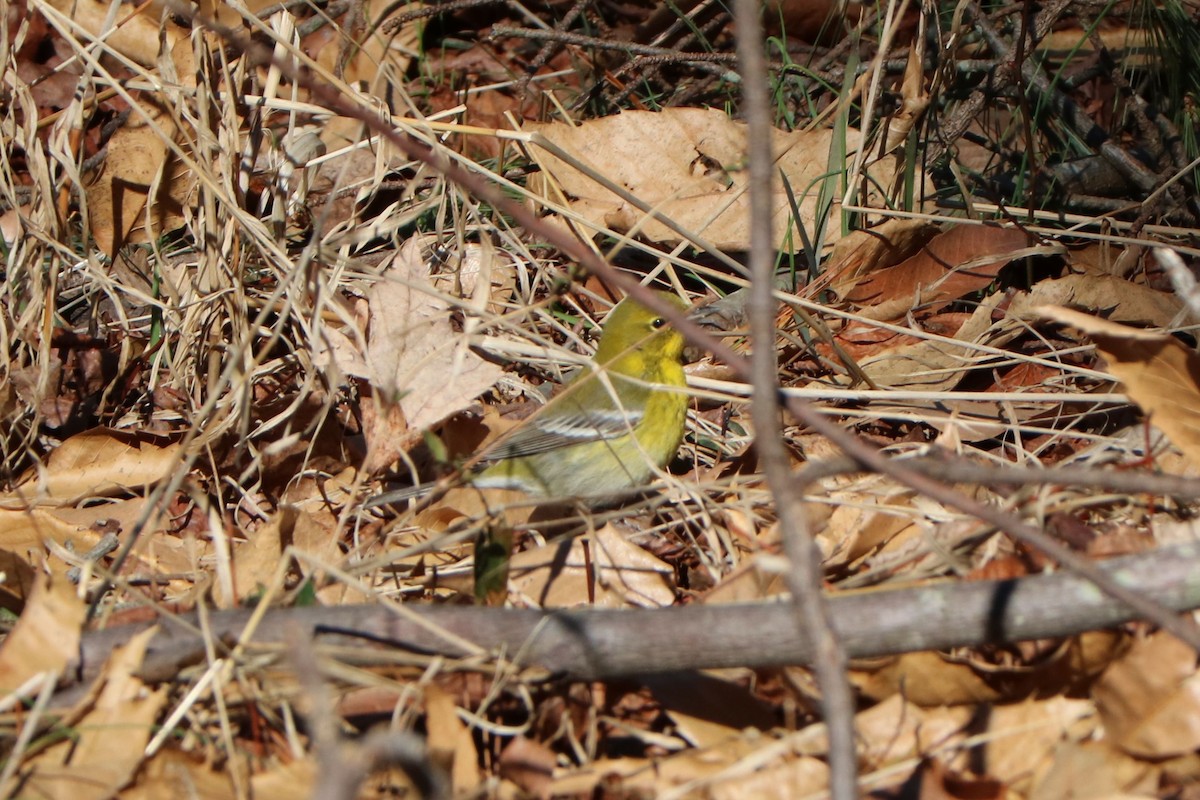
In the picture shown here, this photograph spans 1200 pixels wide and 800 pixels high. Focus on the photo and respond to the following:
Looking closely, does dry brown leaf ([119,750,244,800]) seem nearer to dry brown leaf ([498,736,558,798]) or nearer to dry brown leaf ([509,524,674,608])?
dry brown leaf ([498,736,558,798])

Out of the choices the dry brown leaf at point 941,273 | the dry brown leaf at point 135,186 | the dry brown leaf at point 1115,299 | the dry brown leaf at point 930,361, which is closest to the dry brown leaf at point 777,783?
the dry brown leaf at point 930,361

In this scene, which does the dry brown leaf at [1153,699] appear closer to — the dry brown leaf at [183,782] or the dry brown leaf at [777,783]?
the dry brown leaf at [777,783]

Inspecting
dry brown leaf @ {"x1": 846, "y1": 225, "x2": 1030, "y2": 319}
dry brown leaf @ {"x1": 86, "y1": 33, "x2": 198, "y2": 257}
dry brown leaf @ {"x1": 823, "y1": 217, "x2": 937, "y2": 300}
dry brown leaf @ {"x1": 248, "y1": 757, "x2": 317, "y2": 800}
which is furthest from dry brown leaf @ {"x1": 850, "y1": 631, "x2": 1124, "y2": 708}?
dry brown leaf @ {"x1": 86, "y1": 33, "x2": 198, "y2": 257}

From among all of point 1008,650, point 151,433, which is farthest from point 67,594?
point 1008,650

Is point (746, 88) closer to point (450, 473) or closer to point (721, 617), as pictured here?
point (721, 617)

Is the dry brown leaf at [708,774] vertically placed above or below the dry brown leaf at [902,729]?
below
